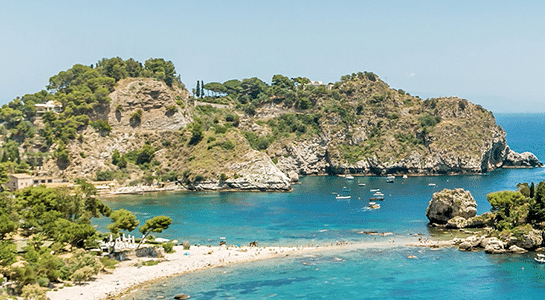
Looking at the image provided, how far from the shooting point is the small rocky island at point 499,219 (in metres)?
73.4

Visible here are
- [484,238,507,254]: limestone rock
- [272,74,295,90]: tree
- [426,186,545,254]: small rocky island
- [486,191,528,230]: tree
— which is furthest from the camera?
[272,74,295,90]: tree

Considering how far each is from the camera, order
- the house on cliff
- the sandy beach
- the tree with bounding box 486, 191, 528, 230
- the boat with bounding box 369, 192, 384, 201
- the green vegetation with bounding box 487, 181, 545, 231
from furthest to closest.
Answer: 1. the boat with bounding box 369, 192, 384, 201
2. the house on cliff
3. the tree with bounding box 486, 191, 528, 230
4. the green vegetation with bounding box 487, 181, 545, 231
5. the sandy beach

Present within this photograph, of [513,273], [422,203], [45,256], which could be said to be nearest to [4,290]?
[45,256]

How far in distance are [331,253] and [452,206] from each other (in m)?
22.1

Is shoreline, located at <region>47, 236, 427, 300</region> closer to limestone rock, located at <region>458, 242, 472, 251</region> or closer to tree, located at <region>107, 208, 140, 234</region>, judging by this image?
tree, located at <region>107, 208, 140, 234</region>

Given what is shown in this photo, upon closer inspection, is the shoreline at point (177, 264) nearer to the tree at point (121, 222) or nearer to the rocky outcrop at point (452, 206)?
the tree at point (121, 222)

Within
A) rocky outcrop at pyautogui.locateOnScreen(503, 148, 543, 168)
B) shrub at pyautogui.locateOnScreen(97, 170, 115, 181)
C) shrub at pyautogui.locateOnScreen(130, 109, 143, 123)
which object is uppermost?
shrub at pyautogui.locateOnScreen(130, 109, 143, 123)

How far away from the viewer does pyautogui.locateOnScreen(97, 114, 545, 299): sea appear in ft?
200

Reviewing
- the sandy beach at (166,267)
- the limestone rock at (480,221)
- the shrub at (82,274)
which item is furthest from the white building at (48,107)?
the limestone rock at (480,221)

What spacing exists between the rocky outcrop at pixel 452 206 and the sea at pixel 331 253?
→ 2.90 metres

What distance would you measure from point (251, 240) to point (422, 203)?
130 ft

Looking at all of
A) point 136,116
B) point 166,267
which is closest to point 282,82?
point 136,116

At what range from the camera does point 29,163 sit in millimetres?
132500

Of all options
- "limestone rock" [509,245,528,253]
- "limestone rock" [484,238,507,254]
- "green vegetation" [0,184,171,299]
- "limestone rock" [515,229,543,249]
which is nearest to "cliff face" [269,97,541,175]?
"green vegetation" [0,184,171,299]
